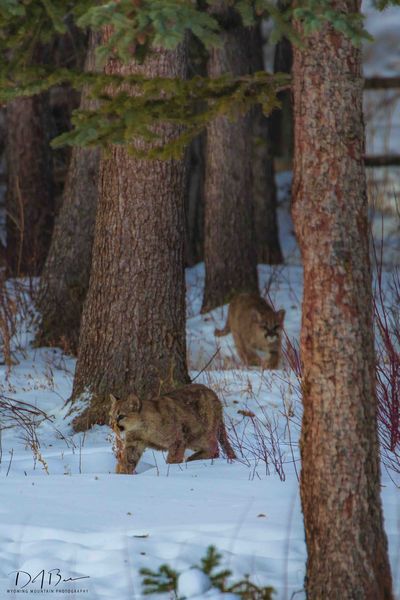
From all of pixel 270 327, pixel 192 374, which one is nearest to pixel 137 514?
pixel 192 374

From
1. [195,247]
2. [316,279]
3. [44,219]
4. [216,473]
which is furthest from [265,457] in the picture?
[195,247]

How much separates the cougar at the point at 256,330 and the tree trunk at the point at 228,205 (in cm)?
201

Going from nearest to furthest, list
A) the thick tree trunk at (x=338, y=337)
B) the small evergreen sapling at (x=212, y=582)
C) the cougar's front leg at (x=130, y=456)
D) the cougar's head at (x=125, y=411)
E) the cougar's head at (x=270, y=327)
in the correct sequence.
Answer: the thick tree trunk at (x=338, y=337), the small evergreen sapling at (x=212, y=582), the cougar's front leg at (x=130, y=456), the cougar's head at (x=125, y=411), the cougar's head at (x=270, y=327)

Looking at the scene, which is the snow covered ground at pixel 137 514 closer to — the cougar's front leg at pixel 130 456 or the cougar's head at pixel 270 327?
the cougar's front leg at pixel 130 456

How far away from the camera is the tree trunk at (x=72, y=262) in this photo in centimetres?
1303

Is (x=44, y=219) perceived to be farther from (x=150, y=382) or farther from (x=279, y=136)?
(x=279, y=136)

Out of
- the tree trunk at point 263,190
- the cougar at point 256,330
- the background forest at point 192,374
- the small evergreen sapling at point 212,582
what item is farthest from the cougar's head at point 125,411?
A: the tree trunk at point 263,190

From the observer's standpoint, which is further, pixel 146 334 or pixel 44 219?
pixel 44 219

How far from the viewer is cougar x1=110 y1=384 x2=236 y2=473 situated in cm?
799

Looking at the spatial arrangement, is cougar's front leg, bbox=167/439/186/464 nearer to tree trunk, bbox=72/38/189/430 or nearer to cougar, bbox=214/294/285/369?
tree trunk, bbox=72/38/189/430

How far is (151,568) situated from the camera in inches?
212

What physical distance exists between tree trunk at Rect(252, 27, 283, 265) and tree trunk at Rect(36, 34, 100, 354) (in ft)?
23.3

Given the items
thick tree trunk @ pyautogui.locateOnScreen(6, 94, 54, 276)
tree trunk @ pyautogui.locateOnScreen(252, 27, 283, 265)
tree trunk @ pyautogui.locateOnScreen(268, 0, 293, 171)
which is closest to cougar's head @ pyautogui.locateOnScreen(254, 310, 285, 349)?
thick tree trunk @ pyautogui.locateOnScreen(6, 94, 54, 276)

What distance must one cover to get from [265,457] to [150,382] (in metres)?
2.18
